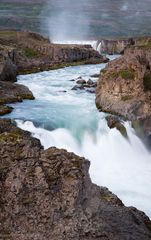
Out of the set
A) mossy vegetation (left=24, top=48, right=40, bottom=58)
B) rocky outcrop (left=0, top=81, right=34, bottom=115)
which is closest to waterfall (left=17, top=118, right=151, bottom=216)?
rocky outcrop (left=0, top=81, right=34, bottom=115)

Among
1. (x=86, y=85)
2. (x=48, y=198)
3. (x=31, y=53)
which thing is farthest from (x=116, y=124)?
(x=31, y=53)

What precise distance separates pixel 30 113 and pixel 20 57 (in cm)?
4172

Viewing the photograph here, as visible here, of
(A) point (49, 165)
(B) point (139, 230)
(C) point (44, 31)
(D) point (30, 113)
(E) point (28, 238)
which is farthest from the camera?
(C) point (44, 31)

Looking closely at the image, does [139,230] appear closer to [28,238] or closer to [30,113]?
[28,238]

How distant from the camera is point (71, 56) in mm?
96062

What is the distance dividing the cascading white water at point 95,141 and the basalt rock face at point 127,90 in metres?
1.18

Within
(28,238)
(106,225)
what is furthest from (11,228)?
(106,225)

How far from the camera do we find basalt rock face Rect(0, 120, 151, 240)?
13.3 m

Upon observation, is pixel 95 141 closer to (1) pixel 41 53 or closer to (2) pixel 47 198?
(2) pixel 47 198

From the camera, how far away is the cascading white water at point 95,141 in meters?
28.1

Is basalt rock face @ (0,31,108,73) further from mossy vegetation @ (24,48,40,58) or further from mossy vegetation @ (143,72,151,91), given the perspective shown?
mossy vegetation @ (143,72,151,91)

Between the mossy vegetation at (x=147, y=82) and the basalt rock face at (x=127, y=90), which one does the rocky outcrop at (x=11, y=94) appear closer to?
the basalt rock face at (x=127, y=90)

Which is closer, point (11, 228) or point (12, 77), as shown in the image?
point (11, 228)

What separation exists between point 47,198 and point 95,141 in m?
21.6
